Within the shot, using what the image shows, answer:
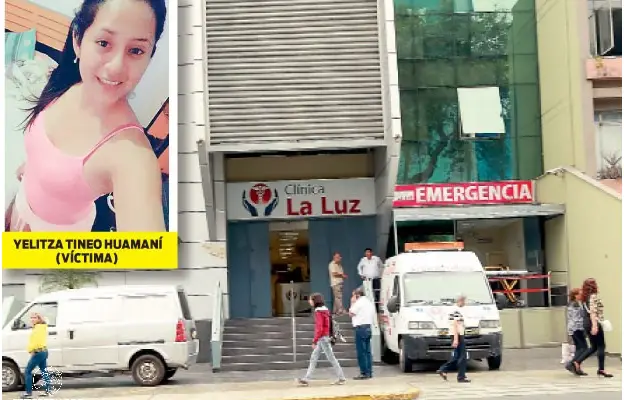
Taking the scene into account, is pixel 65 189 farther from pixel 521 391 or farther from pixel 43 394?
pixel 521 391

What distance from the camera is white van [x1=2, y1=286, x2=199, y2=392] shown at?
17.5 m

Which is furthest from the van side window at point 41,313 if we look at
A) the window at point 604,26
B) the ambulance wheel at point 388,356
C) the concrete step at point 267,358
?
the window at point 604,26

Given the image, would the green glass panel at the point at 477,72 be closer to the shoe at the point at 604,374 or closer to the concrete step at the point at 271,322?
the concrete step at the point at 271,322

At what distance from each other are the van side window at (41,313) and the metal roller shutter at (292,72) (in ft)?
18.4

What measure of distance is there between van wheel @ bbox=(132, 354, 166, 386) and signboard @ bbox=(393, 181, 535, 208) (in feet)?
33.9

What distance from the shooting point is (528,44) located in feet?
88.6

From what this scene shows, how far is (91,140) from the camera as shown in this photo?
2411 centimetres

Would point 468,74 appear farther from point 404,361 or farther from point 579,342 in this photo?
point 579,342

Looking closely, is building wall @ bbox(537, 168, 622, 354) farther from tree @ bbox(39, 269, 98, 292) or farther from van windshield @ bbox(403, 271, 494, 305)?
tree @ bbox(39, 269, 98, 292)

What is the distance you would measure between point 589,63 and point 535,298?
666 centimetres

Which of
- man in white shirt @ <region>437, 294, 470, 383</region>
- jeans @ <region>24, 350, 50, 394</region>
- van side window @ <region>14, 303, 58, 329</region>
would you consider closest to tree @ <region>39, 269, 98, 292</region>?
van side window @ <region>14, 303, 58, 329</region>

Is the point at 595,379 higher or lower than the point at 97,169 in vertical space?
lower

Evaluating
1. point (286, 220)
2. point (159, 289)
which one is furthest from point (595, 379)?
point (286, 220)

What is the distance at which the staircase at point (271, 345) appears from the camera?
20.4 metres
